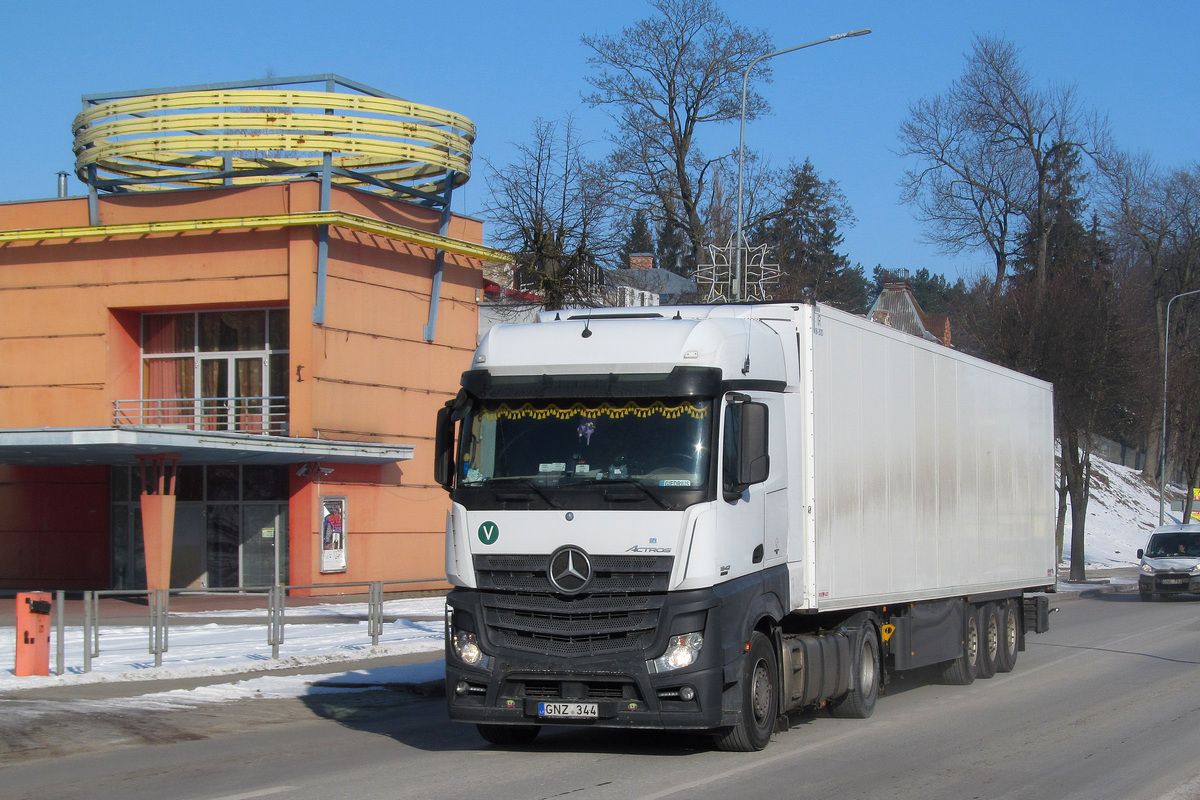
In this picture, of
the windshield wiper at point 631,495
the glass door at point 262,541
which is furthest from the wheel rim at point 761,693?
the glass door at point 262,541

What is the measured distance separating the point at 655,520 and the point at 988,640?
8307 millimetres

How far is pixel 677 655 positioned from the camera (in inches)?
337

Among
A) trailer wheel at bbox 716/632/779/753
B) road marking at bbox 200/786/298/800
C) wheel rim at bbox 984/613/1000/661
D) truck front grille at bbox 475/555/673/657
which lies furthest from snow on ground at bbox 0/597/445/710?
wheel rim at bbox 984/613/1000/661

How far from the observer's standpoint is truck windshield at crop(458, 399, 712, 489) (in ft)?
29.0

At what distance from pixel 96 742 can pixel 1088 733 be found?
8.32m

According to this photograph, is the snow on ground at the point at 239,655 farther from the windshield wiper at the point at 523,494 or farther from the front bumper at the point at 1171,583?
the front bumper at the point at 1171,583

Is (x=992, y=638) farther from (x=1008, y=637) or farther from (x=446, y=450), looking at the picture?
(x=446, y=450)

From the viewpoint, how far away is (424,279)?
32.1 m

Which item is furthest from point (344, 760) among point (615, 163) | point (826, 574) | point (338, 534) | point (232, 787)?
point (615, 163)

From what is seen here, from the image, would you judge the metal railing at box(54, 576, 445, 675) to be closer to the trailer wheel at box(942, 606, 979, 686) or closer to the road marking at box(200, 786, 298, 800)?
the road marking at box(200, 786, 298, 800)

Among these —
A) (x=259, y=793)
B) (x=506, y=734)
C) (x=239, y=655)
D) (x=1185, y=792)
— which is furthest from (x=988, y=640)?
(x=259, y=793)

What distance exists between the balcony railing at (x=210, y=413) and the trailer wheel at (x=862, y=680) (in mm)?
20267

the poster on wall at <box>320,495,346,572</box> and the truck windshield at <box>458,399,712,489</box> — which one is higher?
the truck windshield at <box>458,399,712,489</box>

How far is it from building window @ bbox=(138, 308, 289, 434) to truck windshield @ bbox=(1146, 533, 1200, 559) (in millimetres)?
22050
